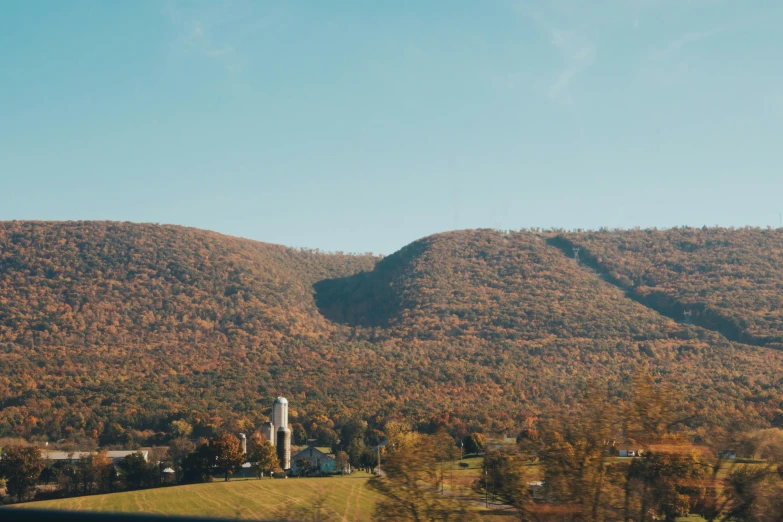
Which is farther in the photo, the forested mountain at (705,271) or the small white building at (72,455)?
the forested mountain at (705,271)

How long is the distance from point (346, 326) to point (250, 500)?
98.9m

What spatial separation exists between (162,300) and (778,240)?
97.3 meters

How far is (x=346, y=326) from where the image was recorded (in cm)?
11031

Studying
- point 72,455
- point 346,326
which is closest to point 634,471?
point 72,455

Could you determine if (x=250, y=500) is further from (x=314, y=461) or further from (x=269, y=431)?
(x=269, y=431)

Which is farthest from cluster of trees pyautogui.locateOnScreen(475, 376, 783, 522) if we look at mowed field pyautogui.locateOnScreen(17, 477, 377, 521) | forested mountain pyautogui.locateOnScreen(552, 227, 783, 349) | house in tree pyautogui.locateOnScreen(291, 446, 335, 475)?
forested mountain pyautogui.locateOnScreen(552, 227, 783, 349)

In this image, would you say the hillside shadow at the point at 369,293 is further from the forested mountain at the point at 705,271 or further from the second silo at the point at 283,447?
the second silo at the point at 283,447

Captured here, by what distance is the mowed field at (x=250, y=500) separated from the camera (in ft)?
25.6

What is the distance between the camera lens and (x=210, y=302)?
99375mm

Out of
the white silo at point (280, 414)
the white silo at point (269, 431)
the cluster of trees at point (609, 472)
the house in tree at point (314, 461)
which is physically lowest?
the house in tree at point (314, 461)

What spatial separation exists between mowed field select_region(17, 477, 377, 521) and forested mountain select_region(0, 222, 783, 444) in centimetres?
1743

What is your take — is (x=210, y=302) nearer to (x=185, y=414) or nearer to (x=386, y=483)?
(x=185, y=414)

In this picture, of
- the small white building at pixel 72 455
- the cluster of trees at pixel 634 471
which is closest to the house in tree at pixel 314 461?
the small white building at pixel 72 455

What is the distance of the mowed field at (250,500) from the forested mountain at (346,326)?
1743 cm
